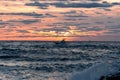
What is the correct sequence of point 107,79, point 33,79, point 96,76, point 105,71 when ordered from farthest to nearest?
point 33,79 → point 105,71 → point 96,76 → point 107,79

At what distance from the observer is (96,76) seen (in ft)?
89.0

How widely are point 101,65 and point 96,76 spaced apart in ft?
7.87

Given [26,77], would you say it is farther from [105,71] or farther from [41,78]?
[105,71]

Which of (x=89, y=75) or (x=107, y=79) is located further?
(x=89, y=75)

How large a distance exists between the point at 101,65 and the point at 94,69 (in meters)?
1.11

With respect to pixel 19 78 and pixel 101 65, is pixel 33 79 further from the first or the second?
pixel 101 65

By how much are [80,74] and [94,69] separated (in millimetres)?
1408

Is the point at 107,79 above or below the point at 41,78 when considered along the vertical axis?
above

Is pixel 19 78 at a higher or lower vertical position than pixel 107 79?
lower

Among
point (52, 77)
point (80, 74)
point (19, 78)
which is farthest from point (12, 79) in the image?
point (80, 74)

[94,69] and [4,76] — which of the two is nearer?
[94,69]

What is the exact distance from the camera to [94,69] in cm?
2847

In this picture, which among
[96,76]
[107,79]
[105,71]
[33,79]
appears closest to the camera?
[107,79]

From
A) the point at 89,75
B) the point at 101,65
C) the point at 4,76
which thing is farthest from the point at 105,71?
the point at 4,76
